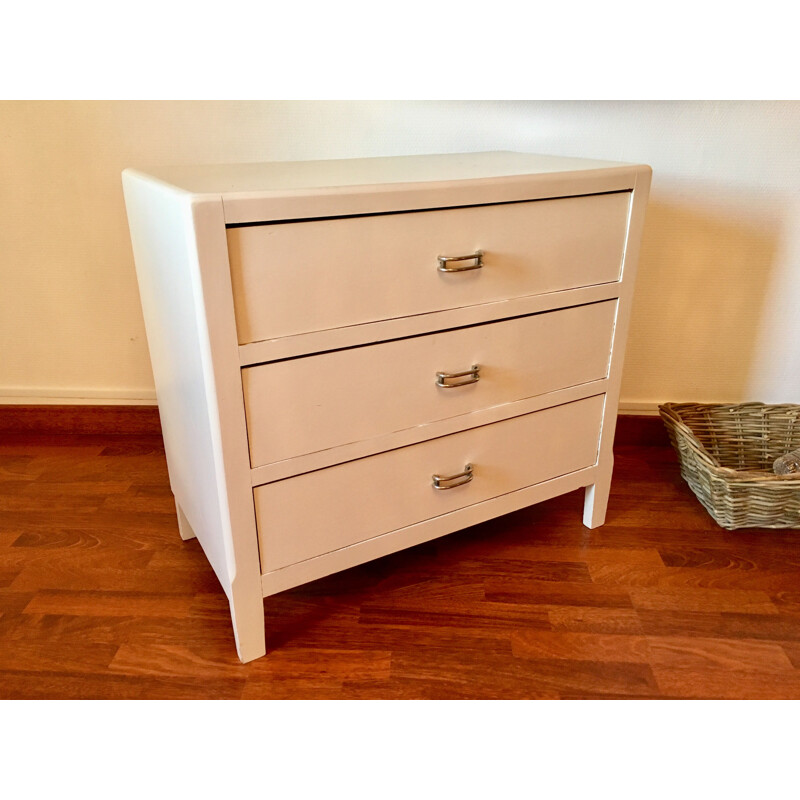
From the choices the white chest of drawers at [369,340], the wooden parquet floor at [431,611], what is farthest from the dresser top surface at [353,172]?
the wooden parquet floor at [431,611]

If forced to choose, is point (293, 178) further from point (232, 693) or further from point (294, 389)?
point (232, 693)

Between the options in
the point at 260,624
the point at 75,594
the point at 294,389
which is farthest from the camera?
the point at 75,594

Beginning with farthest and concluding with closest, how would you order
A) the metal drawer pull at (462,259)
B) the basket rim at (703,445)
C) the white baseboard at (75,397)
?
the white baseboard at (75,397), the basket rim at (703,445), the metal drawer pull at (462,259)

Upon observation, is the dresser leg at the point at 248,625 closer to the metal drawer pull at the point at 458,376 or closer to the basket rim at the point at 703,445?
the metal drawer pull at the point at 458,376

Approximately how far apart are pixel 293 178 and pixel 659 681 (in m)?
0.89

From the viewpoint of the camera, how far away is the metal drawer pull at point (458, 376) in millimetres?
1017

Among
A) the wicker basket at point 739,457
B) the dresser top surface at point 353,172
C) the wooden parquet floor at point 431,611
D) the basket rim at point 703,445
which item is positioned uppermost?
the dresser top surface at point 353,172

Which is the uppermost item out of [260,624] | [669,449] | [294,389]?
[294,389]

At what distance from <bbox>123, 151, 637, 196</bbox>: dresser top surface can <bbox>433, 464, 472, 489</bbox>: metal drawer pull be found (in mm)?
455

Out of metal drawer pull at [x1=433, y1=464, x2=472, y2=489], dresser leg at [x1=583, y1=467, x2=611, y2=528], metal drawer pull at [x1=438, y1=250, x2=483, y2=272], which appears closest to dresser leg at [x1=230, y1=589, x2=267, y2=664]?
metal drawer pull at [x1=433, y1=464, x2=472, y2=489]

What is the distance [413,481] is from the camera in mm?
1062

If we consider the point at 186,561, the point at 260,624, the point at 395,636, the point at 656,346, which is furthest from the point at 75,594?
the point at 656,346

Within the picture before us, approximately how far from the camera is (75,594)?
115cm

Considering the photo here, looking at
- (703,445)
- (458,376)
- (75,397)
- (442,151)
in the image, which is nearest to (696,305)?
(703,445)
